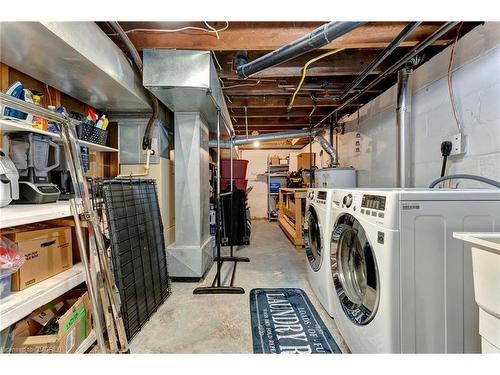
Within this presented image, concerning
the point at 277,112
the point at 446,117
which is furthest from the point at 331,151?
the point at 446,117

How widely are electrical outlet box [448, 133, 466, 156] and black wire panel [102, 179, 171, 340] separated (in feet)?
8.27

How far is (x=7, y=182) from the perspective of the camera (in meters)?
1.22

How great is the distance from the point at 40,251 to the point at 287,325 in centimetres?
166

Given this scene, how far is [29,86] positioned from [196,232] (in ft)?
6.08

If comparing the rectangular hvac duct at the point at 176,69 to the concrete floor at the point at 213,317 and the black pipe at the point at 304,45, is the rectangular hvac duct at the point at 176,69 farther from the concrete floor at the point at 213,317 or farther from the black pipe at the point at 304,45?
the concrete floor at the point at 213,317

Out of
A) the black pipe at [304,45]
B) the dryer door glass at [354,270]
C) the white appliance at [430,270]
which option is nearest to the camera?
the white appliance at [430,270]

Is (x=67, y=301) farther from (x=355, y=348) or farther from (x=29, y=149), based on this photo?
(x=355, y=348)

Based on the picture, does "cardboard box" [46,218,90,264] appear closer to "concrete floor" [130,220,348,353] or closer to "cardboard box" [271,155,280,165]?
"concrete floor" [130,220,348,353]

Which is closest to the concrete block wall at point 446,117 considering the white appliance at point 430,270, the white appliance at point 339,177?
the white appliance at point 339,177

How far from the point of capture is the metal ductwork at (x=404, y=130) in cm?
207

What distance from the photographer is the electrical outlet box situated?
Result: 1.60 meters

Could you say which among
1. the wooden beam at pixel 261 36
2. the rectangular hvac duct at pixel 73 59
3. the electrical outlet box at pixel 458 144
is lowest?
the electrical outlet box at pixel 458 144

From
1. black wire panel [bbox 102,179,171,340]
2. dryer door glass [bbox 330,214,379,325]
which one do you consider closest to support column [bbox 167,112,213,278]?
black wire panel [bbox 102,179,171,340]

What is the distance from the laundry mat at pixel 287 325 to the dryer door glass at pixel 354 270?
1.07ft
